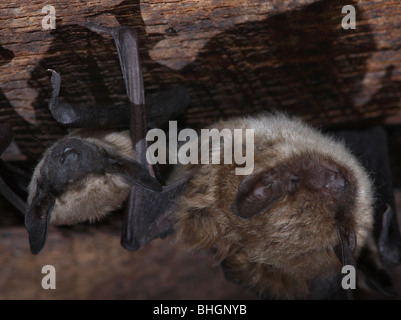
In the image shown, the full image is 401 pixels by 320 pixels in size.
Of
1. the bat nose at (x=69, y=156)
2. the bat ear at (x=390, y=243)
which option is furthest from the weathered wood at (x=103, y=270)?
the bat nose at (x=69, y=156)

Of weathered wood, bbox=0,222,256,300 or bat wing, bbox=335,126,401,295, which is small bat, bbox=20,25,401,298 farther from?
weathered wood, bbox=0,222,256,300

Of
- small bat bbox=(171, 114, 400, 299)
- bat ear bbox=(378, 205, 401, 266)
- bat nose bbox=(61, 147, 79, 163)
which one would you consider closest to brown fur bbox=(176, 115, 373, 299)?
small bat bbox=(171, 114, 400, 299)

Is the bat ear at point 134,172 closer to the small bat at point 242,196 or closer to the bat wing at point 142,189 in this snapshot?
the small bat at point 242,196

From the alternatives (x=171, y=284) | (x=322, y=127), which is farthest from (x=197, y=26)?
(x=171, y=284)

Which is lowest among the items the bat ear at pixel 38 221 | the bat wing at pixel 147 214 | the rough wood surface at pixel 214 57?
the bat ear at pixel 38 221

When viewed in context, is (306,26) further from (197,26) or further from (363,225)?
(363,225)
